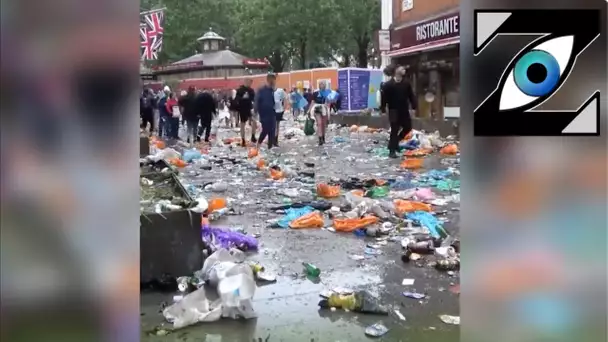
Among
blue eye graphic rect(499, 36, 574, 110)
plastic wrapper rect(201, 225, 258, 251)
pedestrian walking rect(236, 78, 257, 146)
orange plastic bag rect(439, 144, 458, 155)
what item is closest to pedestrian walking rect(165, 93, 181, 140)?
pedestrian walking rect(236, 78, 257, 146)

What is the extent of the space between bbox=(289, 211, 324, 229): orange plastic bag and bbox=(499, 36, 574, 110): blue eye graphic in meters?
5.71

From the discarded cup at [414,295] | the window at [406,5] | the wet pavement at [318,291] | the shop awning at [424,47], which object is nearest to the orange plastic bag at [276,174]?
the wet pavement at [318,291]

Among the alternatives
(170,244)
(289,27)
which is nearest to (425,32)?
(170,244)

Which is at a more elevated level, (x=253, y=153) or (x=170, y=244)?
(x=253, y=153)

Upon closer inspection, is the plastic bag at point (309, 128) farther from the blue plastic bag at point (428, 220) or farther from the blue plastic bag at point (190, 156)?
the blue plastic bag at point (428, 220)

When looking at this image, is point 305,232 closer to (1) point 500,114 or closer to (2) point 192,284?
(2) point 192,284

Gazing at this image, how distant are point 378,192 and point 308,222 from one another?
2.02m

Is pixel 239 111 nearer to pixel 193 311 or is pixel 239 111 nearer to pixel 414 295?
pixel 414 295

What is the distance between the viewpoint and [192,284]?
567 cm

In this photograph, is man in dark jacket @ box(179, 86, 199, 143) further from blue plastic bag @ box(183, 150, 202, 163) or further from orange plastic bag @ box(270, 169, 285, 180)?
orange plastic bag @ box(270, 169, 285, 180)

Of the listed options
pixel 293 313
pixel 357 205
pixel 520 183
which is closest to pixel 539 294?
pixel 520 183

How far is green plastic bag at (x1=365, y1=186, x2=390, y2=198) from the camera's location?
10076 mm

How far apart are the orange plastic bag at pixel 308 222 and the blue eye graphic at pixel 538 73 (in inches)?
225

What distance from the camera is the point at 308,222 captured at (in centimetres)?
852
